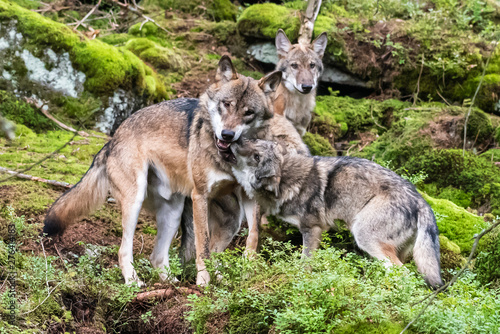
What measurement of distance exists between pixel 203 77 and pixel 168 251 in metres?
7.40

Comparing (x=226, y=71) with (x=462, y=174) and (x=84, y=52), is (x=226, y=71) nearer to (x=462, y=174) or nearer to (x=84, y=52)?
(x=462, y=174)

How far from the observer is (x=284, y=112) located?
9.38 meters

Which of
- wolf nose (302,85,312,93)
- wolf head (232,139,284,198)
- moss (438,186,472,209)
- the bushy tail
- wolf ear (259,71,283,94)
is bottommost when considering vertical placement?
the bushy tail

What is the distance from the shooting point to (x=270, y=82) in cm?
638

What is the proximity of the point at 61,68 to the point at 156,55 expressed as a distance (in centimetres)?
350

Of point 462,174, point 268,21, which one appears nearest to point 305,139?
point 462,174

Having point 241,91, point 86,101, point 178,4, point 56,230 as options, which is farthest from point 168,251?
point 178,4

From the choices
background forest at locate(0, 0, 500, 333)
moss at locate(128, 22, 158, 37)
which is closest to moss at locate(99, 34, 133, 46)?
background forest at locate(0, 0, 500, 333)

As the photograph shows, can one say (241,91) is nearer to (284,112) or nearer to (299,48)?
(284,112)

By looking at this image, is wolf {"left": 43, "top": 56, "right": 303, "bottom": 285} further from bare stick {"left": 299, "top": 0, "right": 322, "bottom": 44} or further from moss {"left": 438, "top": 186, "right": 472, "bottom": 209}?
bare stick {"left": 299, "top": 0, "right": 322, "bottom": 44}

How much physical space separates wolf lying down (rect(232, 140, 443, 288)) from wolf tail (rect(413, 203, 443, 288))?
1cm

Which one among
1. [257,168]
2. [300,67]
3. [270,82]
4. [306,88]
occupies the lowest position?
[257,168]

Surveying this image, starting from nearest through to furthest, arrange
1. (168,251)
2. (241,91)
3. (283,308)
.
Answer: (283,308) < (241,91) < (168,251)

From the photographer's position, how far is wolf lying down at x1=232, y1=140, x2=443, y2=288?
566 cm
